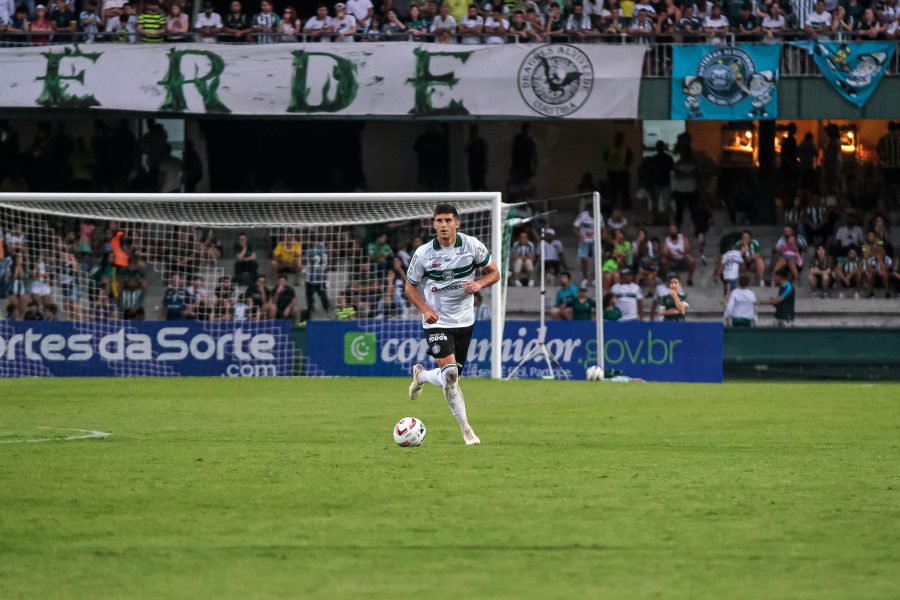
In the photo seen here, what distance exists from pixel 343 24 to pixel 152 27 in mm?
4127

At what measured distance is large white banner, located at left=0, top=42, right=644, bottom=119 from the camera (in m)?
28.2

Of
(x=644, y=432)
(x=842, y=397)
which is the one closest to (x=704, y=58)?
(x=842, y=397)

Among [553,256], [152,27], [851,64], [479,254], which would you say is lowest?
[553,256]

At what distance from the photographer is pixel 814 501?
7984mm

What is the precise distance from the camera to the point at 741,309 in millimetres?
26266

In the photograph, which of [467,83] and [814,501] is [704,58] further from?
[814,501]

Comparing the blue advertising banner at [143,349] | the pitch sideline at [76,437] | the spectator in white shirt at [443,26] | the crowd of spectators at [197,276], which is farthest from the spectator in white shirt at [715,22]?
the pitch sideline at [76,437]

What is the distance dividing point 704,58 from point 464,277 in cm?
1816

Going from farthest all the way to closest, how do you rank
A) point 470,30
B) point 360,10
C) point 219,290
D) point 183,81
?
point 360,10
point 470,30
point 183,81
point 219,290

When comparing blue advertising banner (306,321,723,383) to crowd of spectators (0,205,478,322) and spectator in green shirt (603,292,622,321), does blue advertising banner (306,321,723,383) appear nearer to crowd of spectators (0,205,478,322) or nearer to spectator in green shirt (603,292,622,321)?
crowd of spectators (0,205,478,322)

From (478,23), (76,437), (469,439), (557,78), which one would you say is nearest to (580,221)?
(557,78)

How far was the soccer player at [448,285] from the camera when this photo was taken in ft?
36.9

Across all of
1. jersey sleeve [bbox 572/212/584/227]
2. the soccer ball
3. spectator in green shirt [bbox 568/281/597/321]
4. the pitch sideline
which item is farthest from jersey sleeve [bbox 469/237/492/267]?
jersey sleeve [bbox 572/212/584/227]

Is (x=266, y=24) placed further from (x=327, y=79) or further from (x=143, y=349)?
(x=143, y=349)
